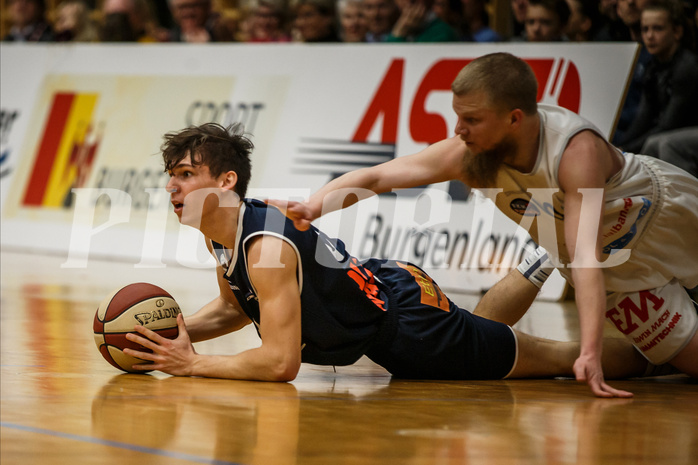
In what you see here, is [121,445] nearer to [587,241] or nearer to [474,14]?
[587,241]

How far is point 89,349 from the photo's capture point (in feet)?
17.3

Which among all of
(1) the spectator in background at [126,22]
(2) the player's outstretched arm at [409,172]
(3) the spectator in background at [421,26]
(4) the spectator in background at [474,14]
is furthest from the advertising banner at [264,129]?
(2) the player's outstretched arm at [409,172]

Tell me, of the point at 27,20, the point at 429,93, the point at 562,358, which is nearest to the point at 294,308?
the point at 562,358

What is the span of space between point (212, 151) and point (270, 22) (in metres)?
7.24

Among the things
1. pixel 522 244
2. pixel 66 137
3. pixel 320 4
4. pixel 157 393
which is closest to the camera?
pixel 157 393

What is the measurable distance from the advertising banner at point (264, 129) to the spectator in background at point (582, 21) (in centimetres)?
32

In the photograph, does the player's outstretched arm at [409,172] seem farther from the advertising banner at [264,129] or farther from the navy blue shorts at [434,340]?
the advertising banner at [264,129]

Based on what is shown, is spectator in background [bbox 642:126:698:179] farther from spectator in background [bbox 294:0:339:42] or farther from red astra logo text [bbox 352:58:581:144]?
spectator in background [bbox 294:0:339:42]

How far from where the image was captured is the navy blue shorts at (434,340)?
4.60 m

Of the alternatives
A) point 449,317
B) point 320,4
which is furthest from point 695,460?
point 320,4

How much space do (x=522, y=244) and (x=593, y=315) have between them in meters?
4.40

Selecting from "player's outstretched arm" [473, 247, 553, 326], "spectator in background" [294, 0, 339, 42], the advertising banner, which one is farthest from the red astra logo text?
"player's outstretched arm" [473, 247, 553, 326]

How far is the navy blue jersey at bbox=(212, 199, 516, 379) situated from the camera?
434cm

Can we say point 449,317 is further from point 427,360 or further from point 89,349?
point 89,349
